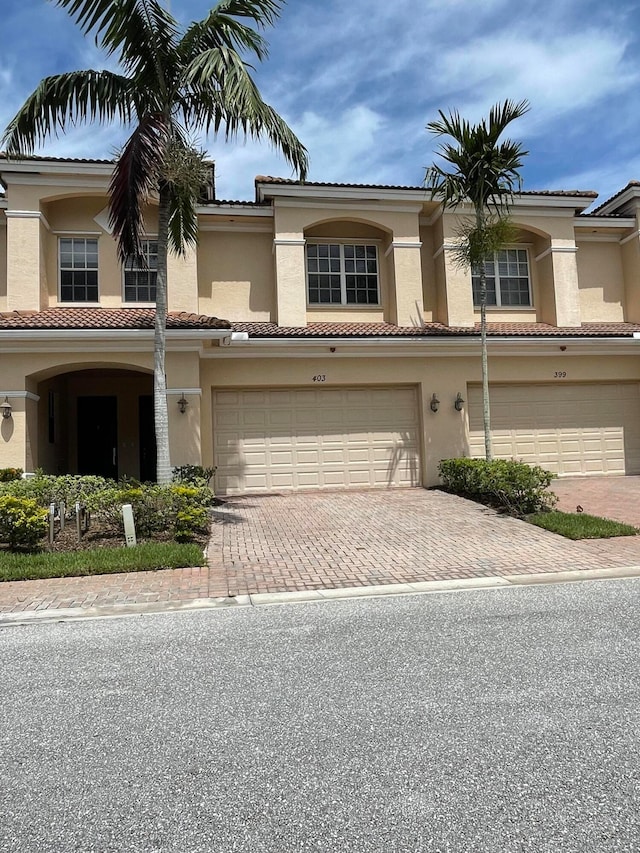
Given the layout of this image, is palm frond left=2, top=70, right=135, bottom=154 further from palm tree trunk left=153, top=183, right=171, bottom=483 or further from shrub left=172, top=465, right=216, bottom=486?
shrub left=172, top=465, right=216, bottom=486

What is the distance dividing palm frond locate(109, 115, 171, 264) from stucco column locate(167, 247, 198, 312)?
5.37m

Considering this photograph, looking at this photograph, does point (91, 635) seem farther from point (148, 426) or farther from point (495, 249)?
point (148, 426)

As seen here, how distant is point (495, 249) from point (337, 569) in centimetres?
905

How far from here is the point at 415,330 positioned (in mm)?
15484

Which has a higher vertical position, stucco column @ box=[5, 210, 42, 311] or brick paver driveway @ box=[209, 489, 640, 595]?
stucco column @ box=[5, 210, 42, 311]

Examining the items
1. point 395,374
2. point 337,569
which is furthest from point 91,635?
point 395,374

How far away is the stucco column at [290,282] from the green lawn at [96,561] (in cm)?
879

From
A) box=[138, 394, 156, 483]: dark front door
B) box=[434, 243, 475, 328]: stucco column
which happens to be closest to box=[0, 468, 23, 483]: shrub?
box=[138, 394, 156, 483]: dark front door

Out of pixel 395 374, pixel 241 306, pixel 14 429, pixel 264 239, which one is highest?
pixel 264 239

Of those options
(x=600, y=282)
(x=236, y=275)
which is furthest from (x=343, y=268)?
(x=600, y=282)

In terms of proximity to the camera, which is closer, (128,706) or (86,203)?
(128,706)

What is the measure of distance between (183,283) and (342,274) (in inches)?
171

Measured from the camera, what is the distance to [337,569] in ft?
25.9

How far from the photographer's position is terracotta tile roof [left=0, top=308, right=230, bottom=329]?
42.1ft
